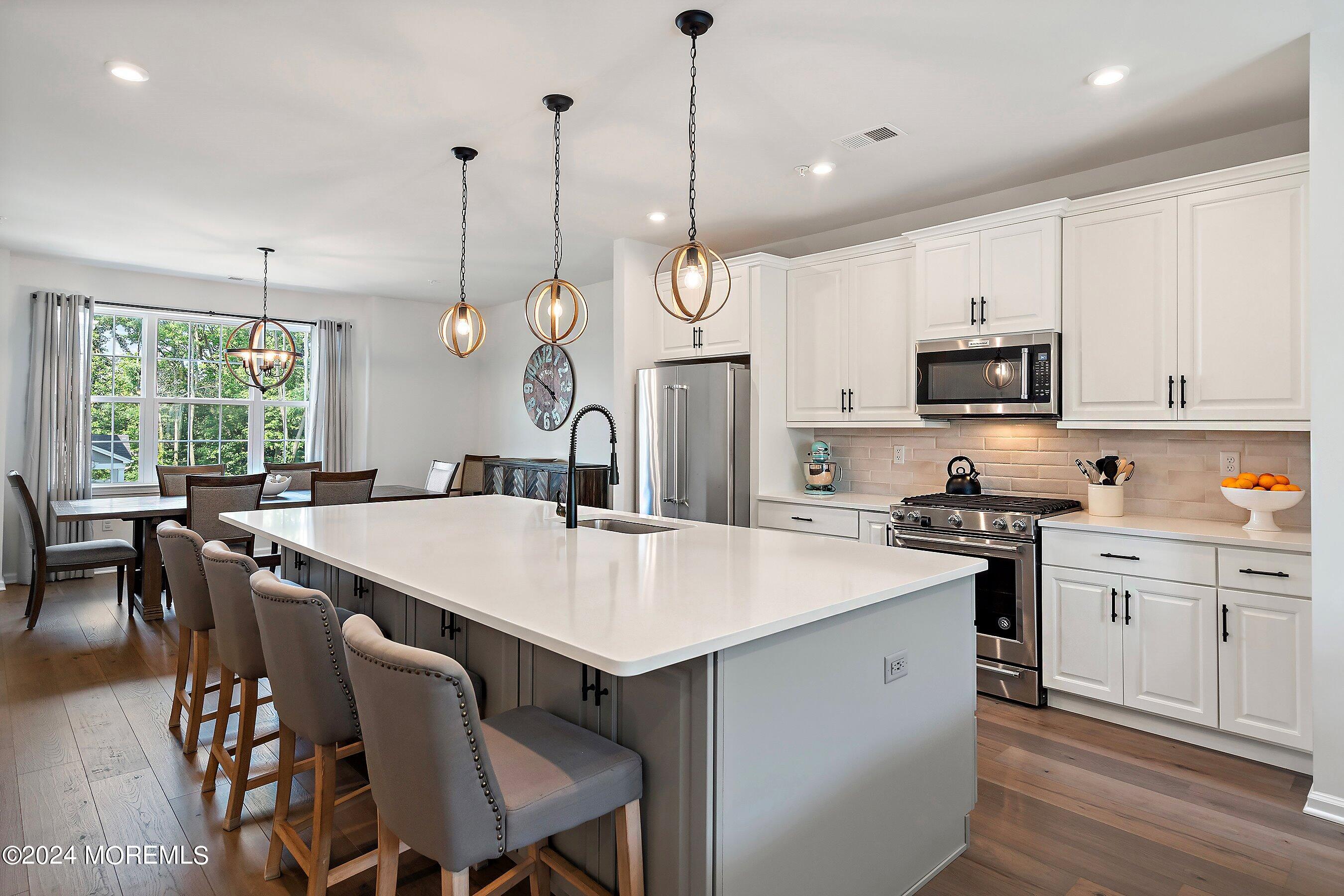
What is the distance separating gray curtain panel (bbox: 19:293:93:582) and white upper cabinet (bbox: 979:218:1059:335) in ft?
22.3

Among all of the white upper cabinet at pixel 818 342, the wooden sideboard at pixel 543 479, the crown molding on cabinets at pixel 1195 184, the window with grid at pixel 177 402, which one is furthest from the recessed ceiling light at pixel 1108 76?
→ the window with grid at pixel 177 402

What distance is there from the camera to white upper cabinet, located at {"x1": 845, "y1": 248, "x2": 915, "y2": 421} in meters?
4.09

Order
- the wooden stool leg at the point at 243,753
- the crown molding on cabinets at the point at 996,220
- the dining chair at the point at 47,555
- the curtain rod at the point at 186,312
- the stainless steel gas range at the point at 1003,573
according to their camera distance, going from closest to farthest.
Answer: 1. the wooden stool leg at the point at 243,753
2. the stainless steel gas range at the point at 1003,573
3. the crown molding on cabinets at the point at 996,220
4. the dining chair at the point at 47,555
5. the curtain rod at the point at 186,312

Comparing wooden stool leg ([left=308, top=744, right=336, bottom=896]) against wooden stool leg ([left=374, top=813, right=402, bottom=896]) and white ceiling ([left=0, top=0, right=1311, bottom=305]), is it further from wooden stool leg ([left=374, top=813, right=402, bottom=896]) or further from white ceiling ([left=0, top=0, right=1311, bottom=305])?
white ceiling ([left=0, top=0, right=1311, bottom=305])

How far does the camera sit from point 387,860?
1.49 m

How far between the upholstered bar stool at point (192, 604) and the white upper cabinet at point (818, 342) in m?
3.28

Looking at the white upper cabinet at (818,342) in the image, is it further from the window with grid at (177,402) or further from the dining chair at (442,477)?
the window with grid at (177,402)

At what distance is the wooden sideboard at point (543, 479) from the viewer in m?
6.02

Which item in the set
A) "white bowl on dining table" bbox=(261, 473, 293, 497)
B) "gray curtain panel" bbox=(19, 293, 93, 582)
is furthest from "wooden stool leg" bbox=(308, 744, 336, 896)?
"gray curtain panel" bbox=(19, 293, 93, 582)

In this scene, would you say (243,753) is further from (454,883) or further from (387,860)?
(454,883)

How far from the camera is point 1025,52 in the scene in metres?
2.52

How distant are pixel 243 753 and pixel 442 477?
442 centimetres

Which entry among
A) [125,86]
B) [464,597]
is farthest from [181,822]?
[125,86]

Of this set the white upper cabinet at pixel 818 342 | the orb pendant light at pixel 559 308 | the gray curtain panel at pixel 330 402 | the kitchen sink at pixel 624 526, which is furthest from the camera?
the gray curtain panel at pixel 330 402
